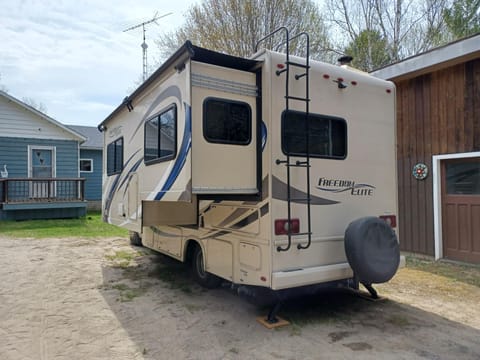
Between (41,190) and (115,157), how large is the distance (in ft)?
28.9

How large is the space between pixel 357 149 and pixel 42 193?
12956 millimetres

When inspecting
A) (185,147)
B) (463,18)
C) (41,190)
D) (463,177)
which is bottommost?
(41,190)

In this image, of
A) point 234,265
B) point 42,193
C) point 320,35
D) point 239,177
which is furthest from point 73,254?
point 320,35

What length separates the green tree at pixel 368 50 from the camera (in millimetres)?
16734

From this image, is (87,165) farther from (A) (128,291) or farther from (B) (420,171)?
(B) (420,171)

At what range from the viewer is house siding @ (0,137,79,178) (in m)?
13.7

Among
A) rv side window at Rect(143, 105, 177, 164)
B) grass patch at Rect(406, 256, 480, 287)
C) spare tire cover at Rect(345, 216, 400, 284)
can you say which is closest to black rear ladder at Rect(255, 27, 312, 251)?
spare tire cover at Rect(345, 216, 400, 284)

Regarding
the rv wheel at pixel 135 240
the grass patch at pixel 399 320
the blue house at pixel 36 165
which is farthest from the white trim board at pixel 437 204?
the blue house at pixel 36 165

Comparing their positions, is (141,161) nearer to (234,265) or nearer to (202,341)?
(234,265)

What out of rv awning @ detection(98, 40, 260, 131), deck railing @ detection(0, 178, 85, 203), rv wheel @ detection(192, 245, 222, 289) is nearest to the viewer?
rv awning @ detection(98, 40, 260, 131)

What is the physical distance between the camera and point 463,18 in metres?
15.3

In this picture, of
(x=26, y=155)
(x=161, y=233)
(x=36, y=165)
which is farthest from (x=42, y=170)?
(x=161, y=233)

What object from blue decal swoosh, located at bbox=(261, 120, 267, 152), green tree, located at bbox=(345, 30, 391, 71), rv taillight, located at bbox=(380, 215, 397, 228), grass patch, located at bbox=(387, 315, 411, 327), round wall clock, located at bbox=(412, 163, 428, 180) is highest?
green tree, located at bbox=(345, 30, 391, 71)

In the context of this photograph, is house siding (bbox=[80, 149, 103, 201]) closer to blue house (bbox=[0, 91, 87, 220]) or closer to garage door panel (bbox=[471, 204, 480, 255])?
blue house (bbox=[0, 91, 87, 220])
